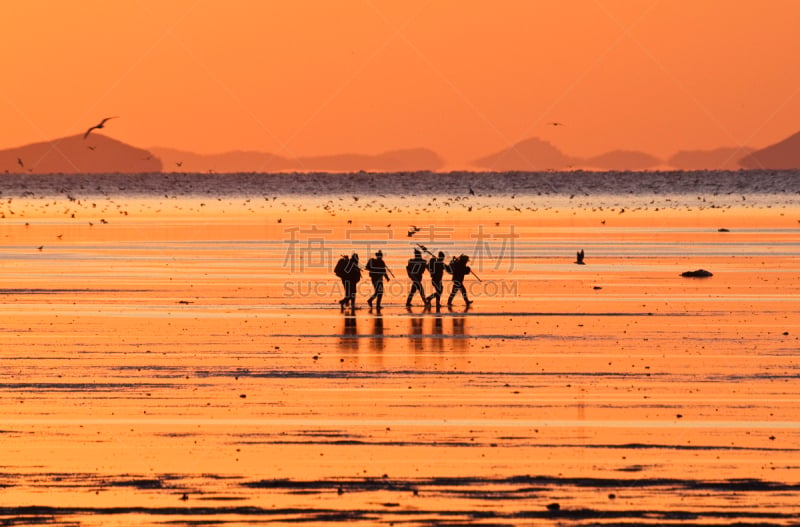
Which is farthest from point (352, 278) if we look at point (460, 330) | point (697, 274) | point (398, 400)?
point (697, 274)

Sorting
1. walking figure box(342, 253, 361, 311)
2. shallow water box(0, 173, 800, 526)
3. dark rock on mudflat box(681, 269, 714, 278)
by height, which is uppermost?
dark rock on mudflat box(681, 269, 714, 278)

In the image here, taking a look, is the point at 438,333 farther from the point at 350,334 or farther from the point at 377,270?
the point at 377,270

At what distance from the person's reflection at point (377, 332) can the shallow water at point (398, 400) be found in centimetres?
7

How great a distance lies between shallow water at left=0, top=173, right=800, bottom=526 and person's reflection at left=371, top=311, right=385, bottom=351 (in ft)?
0.25

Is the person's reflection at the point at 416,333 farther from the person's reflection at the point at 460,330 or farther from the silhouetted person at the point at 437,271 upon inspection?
the silhouetted person at the point at 437,271

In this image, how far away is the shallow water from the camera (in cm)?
1518

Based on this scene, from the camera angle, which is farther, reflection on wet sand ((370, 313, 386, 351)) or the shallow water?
reflection on wet sand ((370, 313, 386, 351))

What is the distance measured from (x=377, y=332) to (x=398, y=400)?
364 inches

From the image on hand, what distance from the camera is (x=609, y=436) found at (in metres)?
18.4

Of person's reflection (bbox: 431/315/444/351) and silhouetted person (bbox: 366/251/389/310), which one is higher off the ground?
silhouetted person (bbox: 366/251/389/310)

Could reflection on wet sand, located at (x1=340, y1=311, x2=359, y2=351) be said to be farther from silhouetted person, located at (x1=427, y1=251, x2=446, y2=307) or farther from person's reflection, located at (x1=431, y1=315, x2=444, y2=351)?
silhouetted person, located at (x1=427, y1=251, x2=446, y2=307)

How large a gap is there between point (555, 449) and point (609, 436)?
1.12 metres

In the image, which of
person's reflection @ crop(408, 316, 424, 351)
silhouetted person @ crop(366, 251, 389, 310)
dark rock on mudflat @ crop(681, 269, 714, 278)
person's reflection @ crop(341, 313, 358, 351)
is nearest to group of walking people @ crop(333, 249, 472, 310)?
silhouetted person @ crop(366, 251, 389, 310)

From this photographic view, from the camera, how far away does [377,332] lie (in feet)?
99.9
